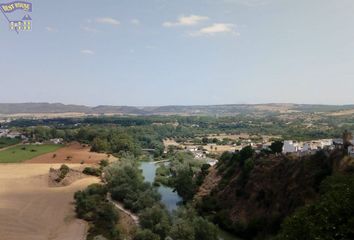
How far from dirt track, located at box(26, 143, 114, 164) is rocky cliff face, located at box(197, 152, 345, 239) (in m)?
44.4

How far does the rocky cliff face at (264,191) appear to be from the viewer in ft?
147

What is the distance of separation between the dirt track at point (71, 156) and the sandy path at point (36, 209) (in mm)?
14347

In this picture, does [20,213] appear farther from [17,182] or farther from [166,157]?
[166,157]

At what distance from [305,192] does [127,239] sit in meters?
19.3

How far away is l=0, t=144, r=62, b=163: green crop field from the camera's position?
311ft

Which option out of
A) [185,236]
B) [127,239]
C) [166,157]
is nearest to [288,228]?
[185,236]

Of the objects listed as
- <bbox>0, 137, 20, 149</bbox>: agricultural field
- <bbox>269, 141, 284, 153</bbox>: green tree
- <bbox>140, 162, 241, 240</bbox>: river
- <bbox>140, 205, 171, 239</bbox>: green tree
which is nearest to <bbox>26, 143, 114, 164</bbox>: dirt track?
<bbox>140, 162, 241, 240</bbox>: river

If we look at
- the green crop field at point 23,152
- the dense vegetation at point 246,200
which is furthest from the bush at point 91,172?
the green crop field at point 23,152

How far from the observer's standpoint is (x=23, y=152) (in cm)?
10481

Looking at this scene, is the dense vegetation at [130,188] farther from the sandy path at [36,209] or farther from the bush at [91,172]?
the bush at [91,172]

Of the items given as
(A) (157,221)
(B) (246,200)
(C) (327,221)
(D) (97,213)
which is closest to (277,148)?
(B) (246,200)

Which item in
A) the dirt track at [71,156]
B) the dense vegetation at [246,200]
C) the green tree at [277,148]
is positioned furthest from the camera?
the dirt track at [71,156]

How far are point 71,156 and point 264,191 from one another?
61.3 meters

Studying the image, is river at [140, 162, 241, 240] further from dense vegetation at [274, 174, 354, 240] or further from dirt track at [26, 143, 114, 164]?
dense vegetation at [274, 174, 354, 240]
